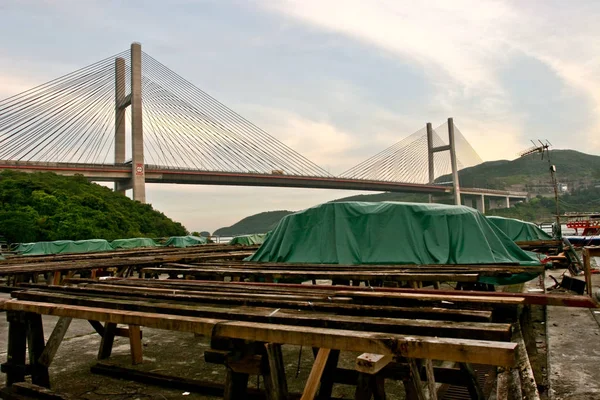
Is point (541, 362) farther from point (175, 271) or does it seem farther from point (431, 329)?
point (175, 271)

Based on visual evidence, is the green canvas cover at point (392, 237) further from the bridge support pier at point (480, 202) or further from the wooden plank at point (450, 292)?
the bridge support pier at point (480, 202)

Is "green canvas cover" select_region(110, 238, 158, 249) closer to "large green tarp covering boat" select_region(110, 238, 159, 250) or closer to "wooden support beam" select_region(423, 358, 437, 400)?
"large green tarp covering boat" select_region(110, 238, 159, 250)

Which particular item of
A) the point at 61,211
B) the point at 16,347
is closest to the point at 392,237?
the point at 16,347

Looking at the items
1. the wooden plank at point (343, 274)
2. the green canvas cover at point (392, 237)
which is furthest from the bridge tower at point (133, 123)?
the wooden plank at point (343, 274)

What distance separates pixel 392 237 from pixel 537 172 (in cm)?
Result: 14552

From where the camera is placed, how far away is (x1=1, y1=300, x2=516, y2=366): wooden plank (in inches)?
70.6

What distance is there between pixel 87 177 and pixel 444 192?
42687 mm

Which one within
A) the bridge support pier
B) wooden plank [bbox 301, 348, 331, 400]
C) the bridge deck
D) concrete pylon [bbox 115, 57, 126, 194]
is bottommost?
wooden plank [bbox 301, 348, 331, 400]

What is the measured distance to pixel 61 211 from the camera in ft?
98.3

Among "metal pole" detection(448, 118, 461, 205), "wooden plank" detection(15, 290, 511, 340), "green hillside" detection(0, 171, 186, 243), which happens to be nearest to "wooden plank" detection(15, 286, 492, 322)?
"wooden plank" detection(15, 290, 511, 340)

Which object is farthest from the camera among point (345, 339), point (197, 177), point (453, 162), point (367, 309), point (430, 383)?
point (453, 162)

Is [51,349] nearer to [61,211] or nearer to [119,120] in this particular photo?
[61,211]

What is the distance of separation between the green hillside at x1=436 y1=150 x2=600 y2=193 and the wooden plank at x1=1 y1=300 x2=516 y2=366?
111684 mm

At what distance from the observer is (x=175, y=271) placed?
6.21 meters
